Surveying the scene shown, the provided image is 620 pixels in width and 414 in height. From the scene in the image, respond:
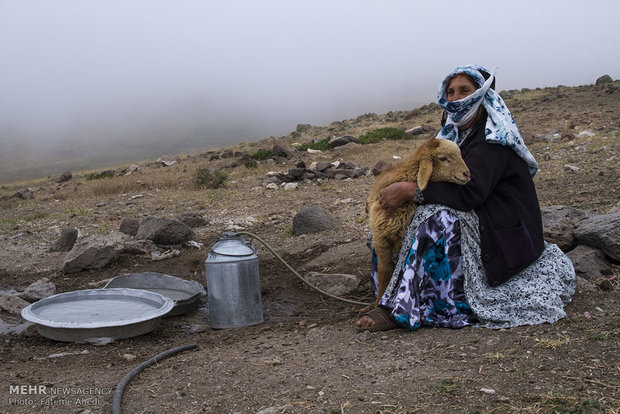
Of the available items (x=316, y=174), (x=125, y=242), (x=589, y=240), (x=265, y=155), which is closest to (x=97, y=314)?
(x=125, y=242)

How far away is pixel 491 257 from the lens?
3580mm

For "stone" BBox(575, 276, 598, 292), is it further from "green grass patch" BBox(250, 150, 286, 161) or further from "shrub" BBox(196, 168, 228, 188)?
"green grass patch" BBox(250, 150, 286, 161)

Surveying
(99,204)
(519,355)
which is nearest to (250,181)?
(99,204)

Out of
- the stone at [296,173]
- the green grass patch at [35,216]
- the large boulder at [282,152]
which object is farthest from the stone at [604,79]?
the green grass patch at [35,216]

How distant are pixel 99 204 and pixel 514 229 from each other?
967cm

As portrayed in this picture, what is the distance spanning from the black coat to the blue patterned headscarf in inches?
3.0

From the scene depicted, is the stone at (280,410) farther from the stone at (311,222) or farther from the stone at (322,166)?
the stone at (322,166)

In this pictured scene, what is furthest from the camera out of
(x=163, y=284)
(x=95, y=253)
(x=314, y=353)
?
(x=95, y=253)

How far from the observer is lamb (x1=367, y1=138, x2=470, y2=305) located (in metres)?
3.51

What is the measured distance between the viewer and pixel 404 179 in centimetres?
375

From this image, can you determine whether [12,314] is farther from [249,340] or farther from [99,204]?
[99,204]

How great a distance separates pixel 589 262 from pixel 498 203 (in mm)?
1267

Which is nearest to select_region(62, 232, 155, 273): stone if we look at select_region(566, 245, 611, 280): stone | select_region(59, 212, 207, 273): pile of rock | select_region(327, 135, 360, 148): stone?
select_region(59, 212, 207, 273): pile of rock

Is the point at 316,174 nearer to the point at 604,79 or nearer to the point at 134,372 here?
the point at 134,372
